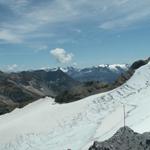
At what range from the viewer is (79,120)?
44.5 meters

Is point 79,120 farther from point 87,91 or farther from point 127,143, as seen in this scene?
point 127,143

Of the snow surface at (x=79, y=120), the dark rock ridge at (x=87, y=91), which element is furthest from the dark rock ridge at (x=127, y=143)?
the dark rock ridge at (x=87, y=91)

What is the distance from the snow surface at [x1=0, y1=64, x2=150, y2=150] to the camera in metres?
37.4

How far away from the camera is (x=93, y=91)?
61.2 metres

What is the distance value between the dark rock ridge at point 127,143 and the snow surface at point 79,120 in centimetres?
562

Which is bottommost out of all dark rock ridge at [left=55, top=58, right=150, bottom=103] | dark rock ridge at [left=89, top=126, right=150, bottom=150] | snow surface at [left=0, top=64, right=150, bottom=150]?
dark rock ridge at [left=89, top=126, right=150, bottom=150]

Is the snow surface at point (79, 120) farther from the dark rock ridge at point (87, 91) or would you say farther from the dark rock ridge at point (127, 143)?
the dark rock ridge at point (127, 143)

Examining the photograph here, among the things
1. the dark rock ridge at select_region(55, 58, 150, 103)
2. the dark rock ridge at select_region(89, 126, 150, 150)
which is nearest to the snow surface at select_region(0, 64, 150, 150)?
the dark rock ridge at select_region(55, 58, 150, 103)

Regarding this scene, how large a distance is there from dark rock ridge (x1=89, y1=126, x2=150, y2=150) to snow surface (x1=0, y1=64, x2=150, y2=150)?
562cm

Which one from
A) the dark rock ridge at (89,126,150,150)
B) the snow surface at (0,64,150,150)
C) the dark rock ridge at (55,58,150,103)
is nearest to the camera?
the dark rock ridge at (89,126,150,150)

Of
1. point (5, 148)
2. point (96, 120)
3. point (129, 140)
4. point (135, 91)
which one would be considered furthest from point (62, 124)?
point (129, 140)

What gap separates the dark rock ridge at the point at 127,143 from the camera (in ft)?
74.9

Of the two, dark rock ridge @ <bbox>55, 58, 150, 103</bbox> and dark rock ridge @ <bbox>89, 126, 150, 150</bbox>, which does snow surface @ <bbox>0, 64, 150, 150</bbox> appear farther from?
dark rock ridge @ <bbox>89, 126, 150, 150</bbox>

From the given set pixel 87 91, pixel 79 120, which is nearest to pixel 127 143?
pixel 79 120
